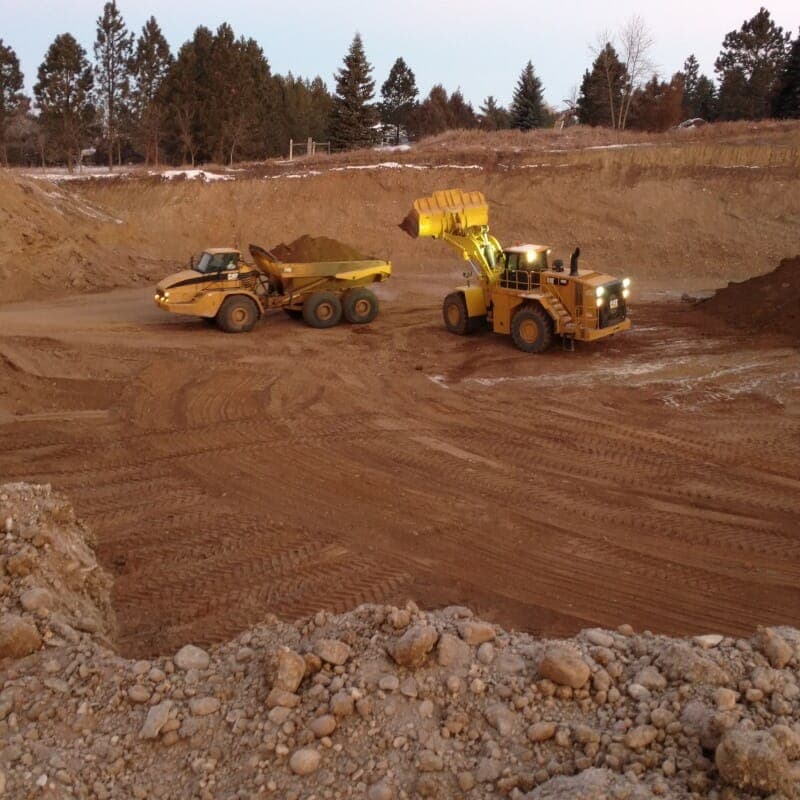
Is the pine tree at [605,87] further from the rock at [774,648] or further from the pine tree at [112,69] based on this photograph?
the rock at [774,648]

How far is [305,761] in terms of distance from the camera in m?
4.29

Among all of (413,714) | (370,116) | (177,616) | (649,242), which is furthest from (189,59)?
(413,714)

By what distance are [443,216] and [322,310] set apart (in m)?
3.53

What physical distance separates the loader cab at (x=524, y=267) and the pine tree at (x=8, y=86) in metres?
36.7

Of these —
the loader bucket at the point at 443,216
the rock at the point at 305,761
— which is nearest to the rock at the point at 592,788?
the rock at the point at 305,761

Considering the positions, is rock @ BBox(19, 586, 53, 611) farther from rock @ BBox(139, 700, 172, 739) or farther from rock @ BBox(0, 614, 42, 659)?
rock @ BBox(139, 700, 172, 739)

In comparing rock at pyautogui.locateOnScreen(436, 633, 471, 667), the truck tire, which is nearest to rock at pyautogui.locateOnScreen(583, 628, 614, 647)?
rock at pyautogui.locateOnScreen(436, 633, 471, 667)

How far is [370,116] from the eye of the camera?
47844 mm

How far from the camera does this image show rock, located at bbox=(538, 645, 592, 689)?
4527 mm

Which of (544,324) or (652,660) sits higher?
(544,324)

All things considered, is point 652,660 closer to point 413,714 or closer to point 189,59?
point 413,714

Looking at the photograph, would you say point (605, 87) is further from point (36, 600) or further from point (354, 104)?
point (36, 600)

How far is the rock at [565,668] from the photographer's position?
4.53m

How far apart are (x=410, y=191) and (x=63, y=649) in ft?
89.3
